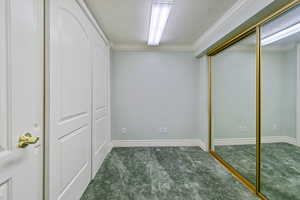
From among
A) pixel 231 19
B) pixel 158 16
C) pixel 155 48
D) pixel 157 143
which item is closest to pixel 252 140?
pixel 231 19

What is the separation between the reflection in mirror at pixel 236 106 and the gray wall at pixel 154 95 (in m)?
0.63

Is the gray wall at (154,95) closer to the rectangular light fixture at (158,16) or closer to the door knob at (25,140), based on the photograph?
the rectangular light fixture at (158,16)

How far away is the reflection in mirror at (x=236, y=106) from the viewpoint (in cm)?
200

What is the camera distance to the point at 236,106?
238 centimetres

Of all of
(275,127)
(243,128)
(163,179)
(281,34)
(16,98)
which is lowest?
(163,179)

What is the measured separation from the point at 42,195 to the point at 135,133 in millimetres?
2375

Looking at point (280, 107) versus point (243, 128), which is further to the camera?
point (243, 128)

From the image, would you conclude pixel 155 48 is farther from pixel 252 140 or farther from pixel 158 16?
pixel 252 140

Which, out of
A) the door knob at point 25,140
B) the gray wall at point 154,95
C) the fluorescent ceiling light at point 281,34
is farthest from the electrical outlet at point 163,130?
the door knob at point 25,140

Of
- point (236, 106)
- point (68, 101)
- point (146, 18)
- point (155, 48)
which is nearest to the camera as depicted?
point (68, 101)

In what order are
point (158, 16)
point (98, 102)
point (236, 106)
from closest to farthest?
point (158, 16), point (236, 106), point (98, 102)

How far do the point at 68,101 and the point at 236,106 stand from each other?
7.85 ft

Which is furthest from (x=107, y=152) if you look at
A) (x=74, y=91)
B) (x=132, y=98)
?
(x=74, y=91)

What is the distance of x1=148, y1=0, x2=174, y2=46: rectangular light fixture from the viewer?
183cm
